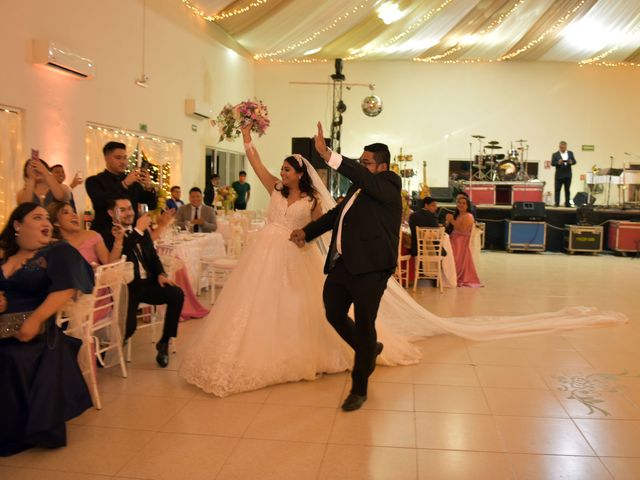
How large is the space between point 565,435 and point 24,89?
7.13 metres

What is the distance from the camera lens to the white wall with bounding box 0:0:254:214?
7.75 m

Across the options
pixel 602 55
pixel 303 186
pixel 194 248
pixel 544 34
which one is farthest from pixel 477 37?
pixel 303 186

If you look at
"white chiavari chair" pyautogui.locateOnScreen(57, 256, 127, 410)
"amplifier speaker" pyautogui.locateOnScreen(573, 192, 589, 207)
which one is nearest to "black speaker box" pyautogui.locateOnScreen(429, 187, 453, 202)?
"amplifier speaker" pyautogui.locateOnScreen(573, 192, 589, 207)

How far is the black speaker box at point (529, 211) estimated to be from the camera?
14.5m

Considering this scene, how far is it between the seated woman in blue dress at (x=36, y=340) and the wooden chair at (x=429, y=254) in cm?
575

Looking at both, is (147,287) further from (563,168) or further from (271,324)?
(563,168)

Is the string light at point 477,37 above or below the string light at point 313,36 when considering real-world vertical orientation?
above

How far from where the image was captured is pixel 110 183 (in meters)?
4.57

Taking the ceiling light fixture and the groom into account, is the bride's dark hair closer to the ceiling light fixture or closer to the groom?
the groom

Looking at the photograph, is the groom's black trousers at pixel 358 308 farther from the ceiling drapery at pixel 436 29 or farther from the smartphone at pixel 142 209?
the ceiling drapery at pixel 436 29

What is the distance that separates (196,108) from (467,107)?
8.44 meters

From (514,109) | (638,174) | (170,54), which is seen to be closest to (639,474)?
(170,54)

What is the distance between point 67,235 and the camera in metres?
4.23

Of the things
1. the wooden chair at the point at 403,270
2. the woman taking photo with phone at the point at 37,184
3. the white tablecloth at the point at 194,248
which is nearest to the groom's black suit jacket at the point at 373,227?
the woman taking photo with phone at the point at 37,184
